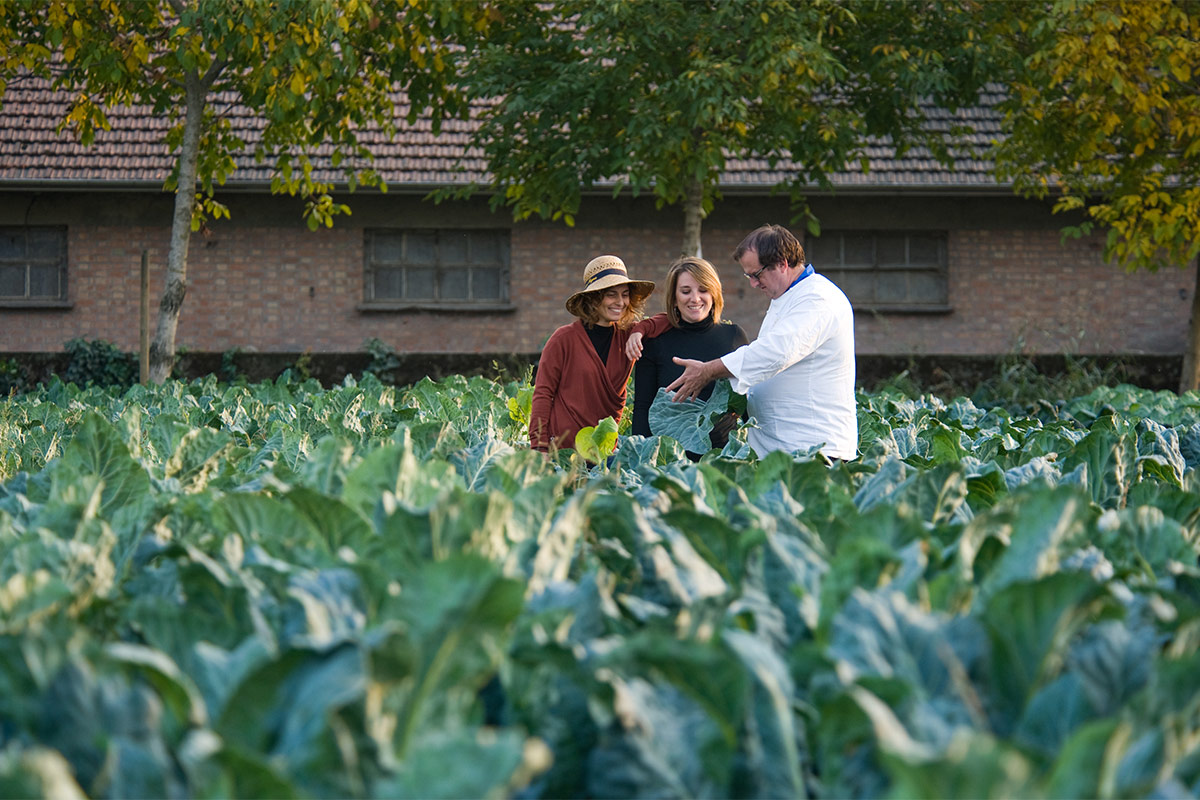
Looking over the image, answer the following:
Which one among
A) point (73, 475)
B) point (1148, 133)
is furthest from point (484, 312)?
point (73, 475)

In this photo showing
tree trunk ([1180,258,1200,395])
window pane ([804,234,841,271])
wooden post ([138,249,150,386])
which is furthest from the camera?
window pane ([804,234,841,271])

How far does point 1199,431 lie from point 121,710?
417 centimetres

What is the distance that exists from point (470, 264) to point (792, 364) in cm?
1483

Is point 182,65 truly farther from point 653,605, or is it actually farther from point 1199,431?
point 653,605

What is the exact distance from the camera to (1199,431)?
4246mm

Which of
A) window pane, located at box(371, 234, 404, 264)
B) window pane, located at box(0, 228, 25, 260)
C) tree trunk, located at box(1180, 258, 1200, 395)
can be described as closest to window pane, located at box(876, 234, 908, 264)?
tree trunk, located at box(1180, 258, 1200, 395)

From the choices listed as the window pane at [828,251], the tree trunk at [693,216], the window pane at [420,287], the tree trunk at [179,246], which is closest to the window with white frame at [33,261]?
the window pane at [420,287]

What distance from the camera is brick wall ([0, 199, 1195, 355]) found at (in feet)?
60.8

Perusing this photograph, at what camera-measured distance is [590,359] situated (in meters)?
5.25

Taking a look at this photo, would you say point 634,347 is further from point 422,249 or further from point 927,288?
point 927,288

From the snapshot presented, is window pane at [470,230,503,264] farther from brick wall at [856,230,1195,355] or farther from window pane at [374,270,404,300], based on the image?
brick wall at [856,230,1195,355]

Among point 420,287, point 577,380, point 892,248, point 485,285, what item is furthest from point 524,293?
point 577,380

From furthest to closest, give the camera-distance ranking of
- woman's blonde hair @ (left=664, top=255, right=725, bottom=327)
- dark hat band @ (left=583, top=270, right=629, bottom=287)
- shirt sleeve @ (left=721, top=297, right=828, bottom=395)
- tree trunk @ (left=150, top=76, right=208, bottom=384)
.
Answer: tree trunk @ (left=150, top=76, right=208, bottom=384)
dark hat band @ (left=583, top=270, right=629, bottom=287)
woman's blonde hair @ (left=664, top=255, right=725, bottom=327)
shirt sleeve @ (left=721, top=297, right=828, bottom=395)

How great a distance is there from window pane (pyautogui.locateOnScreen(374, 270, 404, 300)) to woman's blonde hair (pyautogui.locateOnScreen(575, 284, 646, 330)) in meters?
13.9
